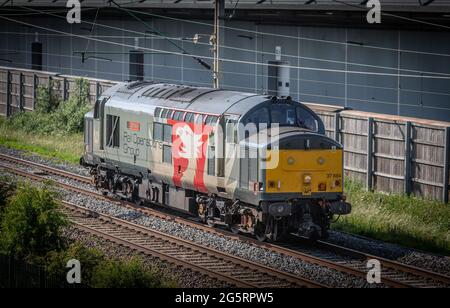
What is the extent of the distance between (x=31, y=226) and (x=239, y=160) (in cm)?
476

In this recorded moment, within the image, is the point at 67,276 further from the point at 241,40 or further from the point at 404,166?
the point at 241,40

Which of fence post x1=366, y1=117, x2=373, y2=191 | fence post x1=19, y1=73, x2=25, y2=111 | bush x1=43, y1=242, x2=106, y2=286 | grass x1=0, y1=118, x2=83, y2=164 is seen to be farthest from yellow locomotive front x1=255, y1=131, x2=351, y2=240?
fence post x1=19, y1=73, x2=25, y2=111

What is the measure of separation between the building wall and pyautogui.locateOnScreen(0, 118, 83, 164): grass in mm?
4133

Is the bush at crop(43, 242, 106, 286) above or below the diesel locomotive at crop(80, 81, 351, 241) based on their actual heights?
below

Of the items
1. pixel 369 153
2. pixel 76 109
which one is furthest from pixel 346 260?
pixel 76 109

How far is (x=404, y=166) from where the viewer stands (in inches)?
1017

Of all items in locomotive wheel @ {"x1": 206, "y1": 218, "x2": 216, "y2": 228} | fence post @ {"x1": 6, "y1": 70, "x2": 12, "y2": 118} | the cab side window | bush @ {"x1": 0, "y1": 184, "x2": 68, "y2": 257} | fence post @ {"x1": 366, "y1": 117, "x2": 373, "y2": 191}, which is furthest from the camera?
fence post @ {"x1": 6, "y1": 70, "x2": 12, "y2": 118}

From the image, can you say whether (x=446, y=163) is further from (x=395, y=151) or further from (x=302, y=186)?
(x=302, y=186)

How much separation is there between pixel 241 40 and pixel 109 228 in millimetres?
17670

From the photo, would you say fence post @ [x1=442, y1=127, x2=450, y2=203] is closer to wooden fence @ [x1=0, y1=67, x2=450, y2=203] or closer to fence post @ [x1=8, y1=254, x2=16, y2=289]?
wooden fence @ [x1=0, y1=67, x2=450, y2=203]

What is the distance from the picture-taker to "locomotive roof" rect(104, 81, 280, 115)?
22.0m

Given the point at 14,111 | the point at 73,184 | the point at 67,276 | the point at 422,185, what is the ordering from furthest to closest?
the point at 14,111, the point at 73,184, the point at 422,185, the point at 67,276

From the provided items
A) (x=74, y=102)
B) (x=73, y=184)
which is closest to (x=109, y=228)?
(x=73, y=184)

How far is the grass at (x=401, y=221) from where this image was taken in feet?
72.7
